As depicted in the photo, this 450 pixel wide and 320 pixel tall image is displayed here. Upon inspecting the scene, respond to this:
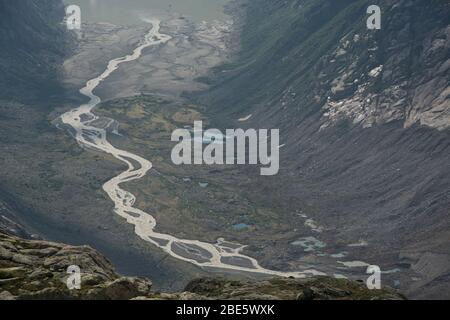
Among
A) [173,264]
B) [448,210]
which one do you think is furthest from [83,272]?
[448,210]

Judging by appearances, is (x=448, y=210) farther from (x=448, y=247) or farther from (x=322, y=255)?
(x=322, y=255)

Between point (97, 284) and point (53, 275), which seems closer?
point (97, 284)

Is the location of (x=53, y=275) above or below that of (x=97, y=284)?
above

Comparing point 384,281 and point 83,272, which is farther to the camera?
point 384,281

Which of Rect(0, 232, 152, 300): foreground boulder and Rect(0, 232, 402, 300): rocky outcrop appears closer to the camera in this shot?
Rect(0, 232, 152, 300): foreground boulder
